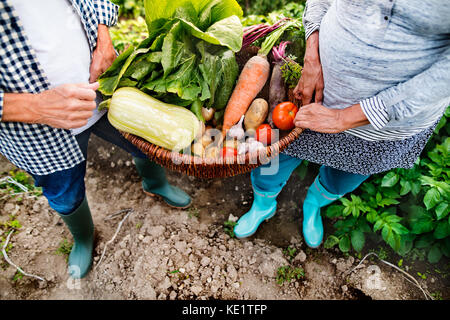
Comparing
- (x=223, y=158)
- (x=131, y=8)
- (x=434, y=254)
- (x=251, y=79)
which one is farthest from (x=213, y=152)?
(x=131, y=8)

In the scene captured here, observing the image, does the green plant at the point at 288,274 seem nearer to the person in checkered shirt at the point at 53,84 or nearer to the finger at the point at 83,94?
the person in checkered shirt at the point at 53,84

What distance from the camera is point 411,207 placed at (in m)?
2.16

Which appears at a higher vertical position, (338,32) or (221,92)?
(338,32)

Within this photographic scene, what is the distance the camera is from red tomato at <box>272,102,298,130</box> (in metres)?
1.45

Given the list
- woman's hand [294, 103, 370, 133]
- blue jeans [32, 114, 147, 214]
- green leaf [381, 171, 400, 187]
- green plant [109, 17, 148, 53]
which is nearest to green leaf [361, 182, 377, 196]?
green leaf [381, 171, 400, 187]

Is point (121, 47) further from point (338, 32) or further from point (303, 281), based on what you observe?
point (303, 281)

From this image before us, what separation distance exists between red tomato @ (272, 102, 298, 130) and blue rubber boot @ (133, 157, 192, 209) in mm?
1118

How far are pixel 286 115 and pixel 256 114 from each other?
0.64ft

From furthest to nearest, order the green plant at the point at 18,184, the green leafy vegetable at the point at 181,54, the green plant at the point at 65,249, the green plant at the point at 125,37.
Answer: the green plant at the point at 125,37 < the green plant at the point at 18,184 < the green plant at the point at 65,249 < the green leafy vegetable at the point at 181,54

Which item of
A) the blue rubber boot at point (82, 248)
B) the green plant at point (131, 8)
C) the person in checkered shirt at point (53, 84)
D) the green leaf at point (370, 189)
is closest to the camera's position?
the person in checkered shirt at point (53, 84)

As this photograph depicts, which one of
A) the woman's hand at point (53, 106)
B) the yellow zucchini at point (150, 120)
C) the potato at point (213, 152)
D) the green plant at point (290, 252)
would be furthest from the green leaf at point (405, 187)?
the woman's hand at point (53, 106)

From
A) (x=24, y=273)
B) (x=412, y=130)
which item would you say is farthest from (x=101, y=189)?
(x=412, y=130)

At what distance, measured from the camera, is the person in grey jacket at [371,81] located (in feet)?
3.47
